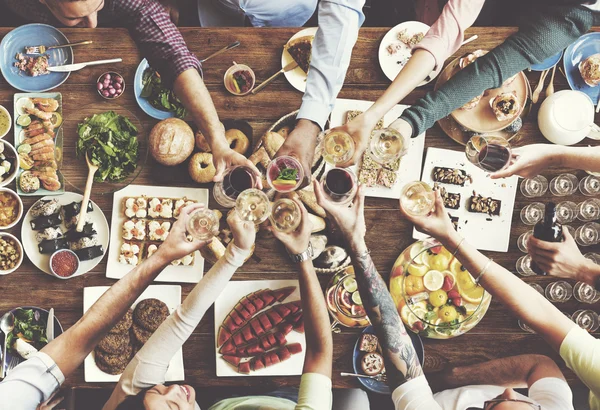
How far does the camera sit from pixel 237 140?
2.83m

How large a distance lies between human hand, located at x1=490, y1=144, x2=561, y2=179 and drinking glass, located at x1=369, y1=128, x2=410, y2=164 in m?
0.57

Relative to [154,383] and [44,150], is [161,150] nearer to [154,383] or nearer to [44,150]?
[44,150]

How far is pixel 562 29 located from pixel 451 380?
2.09m

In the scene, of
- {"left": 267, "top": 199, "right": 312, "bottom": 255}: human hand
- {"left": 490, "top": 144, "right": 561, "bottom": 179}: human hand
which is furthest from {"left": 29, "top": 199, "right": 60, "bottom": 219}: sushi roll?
{"left": 490, "top": 144, "right": 561, "bottom": 179}: human hand

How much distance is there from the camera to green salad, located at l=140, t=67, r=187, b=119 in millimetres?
2848

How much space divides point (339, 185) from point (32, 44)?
6.55 ft

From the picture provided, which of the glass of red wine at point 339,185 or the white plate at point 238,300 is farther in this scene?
the white plate at point 238,300

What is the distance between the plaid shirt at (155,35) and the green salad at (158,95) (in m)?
0.07

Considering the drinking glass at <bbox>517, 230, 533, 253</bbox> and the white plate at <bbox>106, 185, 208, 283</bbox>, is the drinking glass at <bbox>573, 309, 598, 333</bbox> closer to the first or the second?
the drinking glass at <bbox>517, 230, 533, 253</bbox>

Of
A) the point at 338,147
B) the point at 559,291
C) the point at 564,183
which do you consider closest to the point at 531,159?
the point at 564,183

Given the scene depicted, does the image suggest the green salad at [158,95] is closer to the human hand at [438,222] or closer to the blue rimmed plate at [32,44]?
the blue rimmed plate at [32,44]

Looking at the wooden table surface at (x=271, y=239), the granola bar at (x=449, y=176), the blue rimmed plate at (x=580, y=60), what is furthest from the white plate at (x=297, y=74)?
the blue rimmed plate at (x=580, y=60)

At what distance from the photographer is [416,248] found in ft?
9.39

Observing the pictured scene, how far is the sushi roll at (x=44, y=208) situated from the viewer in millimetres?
2797
